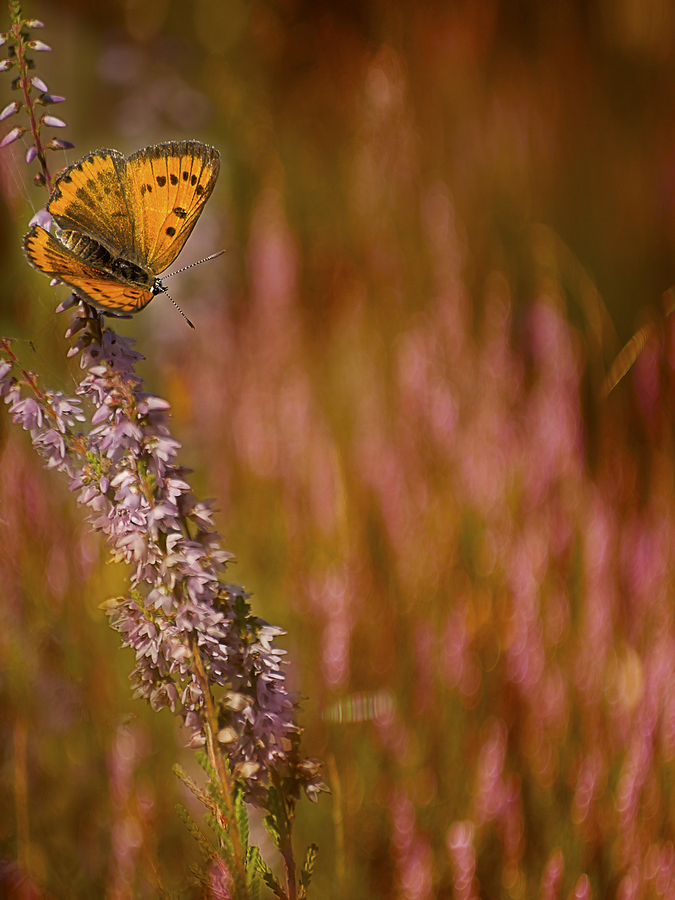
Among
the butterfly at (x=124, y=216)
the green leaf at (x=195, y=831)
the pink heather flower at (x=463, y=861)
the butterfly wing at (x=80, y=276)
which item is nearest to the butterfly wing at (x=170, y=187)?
the butterfly at (x=124, y=216)

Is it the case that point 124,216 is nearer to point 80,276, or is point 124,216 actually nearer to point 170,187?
point 170,187

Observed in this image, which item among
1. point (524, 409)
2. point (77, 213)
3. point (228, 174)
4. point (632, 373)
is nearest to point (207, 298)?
point (228, 174)

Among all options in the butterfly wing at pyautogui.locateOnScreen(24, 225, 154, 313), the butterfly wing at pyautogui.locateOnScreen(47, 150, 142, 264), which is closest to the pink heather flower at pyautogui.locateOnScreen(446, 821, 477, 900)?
the butterfly wing at pyautogui.locateOnScreen(24, 225, 154, 313)

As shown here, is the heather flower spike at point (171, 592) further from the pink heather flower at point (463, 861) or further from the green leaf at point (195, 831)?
the pink heather flower at point (463, 861)

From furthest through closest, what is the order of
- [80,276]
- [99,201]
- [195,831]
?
[99,201] < [80,276] < [195,831]

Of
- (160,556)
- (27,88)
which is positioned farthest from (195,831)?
(27,88)

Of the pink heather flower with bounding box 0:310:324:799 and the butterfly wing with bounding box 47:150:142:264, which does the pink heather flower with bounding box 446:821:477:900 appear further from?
the butterfly wing with bounding box 47:150:142:264
